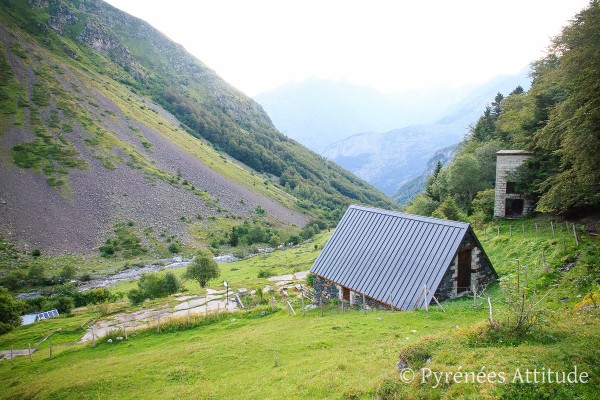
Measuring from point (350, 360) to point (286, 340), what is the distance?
6482 millimetres

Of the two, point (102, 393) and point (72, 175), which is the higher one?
point (72, 175)

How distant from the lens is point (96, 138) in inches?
4488

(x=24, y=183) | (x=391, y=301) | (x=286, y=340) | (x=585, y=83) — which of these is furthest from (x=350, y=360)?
(x=24, y=183)

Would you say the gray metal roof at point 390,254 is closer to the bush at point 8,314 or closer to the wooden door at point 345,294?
the wooden door at point 345,294

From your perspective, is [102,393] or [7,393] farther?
[7,393]

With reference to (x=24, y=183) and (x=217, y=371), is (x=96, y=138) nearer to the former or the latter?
(x=24, y=183)

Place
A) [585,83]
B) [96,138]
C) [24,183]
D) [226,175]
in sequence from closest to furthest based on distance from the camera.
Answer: [585,83]
[24,183]
[96,138]
[226,175]

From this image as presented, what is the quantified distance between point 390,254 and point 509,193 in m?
22.7

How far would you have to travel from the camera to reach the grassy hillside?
399 inches

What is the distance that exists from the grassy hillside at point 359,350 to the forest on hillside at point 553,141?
3.93 metres

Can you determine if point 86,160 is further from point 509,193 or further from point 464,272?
point 464,272

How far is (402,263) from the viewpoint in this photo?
24.0 m

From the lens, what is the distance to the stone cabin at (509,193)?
38375 mm

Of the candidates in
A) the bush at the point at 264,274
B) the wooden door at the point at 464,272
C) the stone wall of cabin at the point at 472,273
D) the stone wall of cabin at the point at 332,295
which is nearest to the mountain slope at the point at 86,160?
the bush at the point at 264,274
